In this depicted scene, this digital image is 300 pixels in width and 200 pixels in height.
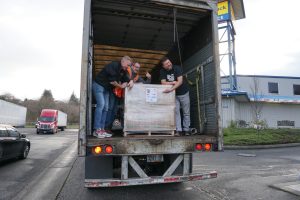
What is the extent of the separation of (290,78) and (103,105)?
29.5m

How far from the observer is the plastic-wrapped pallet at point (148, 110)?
4.75m

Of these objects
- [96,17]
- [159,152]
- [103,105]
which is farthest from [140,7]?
[159,152]

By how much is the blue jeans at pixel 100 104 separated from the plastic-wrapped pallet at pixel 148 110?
1.97 feet

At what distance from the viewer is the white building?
80.4 feet

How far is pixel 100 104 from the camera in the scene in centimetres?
510

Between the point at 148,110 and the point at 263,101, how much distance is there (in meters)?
23.9

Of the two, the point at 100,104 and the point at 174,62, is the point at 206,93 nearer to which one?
the point at 100,104

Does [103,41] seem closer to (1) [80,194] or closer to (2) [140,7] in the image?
(2) [140,7]

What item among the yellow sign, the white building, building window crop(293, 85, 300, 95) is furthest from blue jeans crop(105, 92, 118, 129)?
building window crop(293, 85, 300, 95)

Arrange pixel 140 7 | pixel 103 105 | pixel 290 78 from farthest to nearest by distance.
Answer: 1. pixel 290 78
2. pixel 140 7
3. pixel 103 105

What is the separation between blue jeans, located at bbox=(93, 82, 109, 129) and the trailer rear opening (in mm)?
146

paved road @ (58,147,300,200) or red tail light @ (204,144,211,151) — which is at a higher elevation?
red tail light @ (204,144,211,151)

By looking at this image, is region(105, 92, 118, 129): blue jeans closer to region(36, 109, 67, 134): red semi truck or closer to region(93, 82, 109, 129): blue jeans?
region(93, 82, 109, 129): blue jeans

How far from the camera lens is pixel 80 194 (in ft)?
17.7
